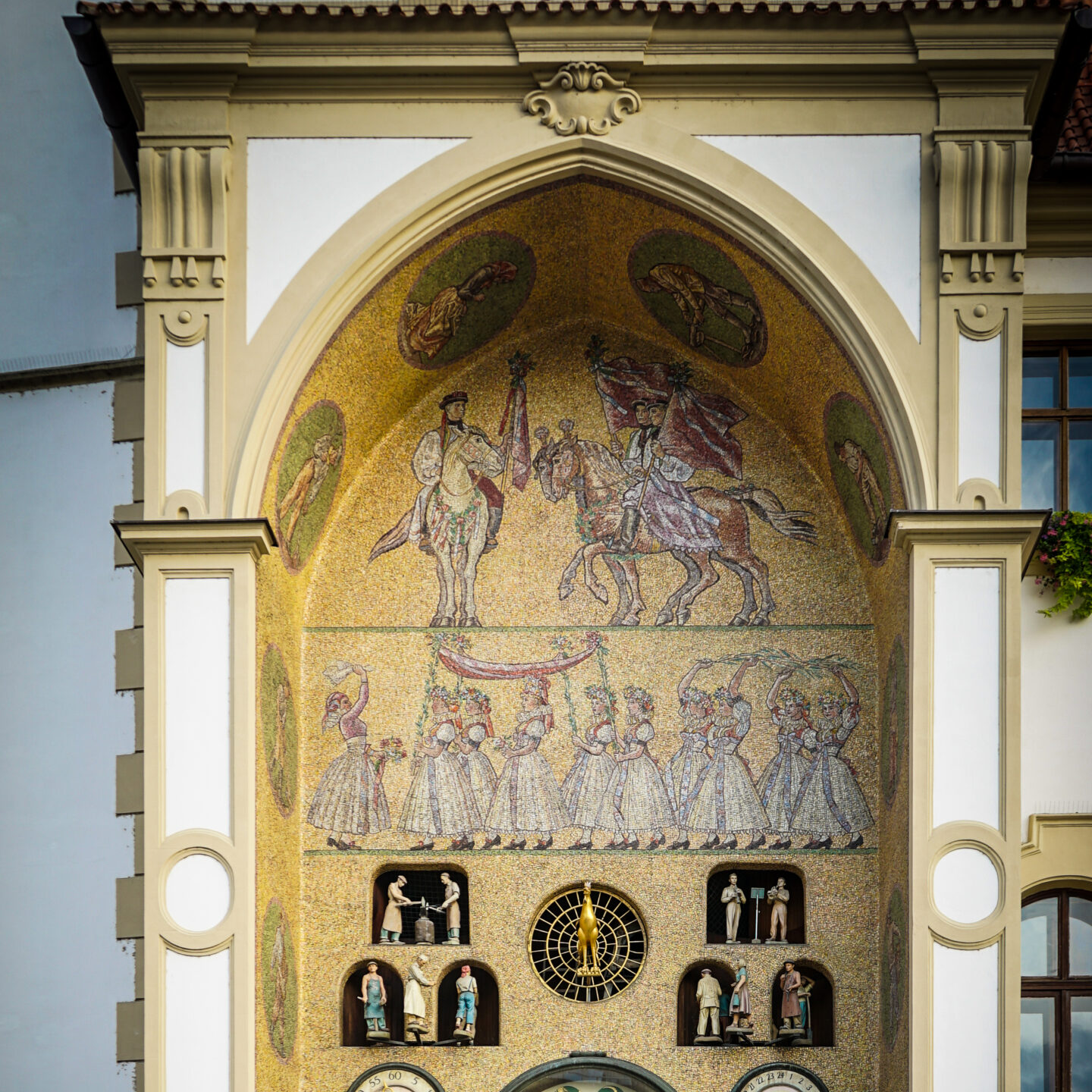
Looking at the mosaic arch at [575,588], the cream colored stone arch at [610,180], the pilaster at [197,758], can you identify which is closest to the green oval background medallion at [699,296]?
the mosaic arch at [575,588]

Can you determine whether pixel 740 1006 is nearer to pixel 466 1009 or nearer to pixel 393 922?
pixel 466 1009

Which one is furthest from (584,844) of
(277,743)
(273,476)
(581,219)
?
(581,219)

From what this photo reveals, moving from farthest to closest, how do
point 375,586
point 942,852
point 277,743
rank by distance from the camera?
point 375,586
point 277,743
point 942,852

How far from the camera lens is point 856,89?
41.2ft

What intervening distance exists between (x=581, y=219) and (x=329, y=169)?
1.57 meters

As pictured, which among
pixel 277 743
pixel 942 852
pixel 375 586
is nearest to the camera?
pixel 942 852

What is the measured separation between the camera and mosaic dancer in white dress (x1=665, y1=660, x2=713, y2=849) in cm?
1337

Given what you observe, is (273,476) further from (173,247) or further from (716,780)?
(716,780)

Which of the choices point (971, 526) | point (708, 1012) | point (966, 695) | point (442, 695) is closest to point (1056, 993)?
point (708, 1012)

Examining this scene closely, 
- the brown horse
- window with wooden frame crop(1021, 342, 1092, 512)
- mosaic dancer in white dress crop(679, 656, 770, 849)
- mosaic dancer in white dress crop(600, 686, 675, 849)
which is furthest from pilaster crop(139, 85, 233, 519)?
window with wooden frame crop(1021, 342, 1092, 512)

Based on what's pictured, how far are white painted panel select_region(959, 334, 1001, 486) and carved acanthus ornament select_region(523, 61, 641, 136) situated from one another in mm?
2323

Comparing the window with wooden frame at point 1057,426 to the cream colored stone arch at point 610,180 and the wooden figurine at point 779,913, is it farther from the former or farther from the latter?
the wooden figurine at point 779,913

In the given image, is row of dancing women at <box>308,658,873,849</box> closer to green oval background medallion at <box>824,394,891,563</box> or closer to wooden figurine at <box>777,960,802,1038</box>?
wooden figurine at <box>777,960,802,1038</box>

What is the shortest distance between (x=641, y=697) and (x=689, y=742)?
401mm
